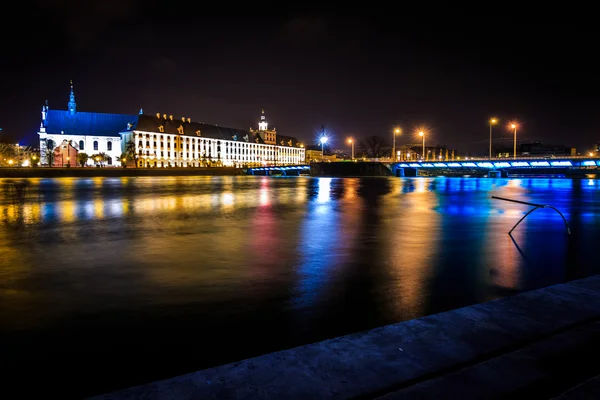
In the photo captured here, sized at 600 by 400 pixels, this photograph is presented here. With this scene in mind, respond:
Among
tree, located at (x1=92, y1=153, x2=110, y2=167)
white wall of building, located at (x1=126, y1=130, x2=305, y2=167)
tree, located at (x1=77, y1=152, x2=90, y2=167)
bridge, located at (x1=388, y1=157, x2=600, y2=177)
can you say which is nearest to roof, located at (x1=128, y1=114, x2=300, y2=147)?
white wall of building, located at (x1=126, y1=130, x2=305, y2=167)

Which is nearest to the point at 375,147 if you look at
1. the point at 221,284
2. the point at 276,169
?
the point at 276,169

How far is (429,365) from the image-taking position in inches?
137

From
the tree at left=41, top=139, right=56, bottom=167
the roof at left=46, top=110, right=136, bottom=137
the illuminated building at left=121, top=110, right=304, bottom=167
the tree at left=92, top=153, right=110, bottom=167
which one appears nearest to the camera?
the tree at left=41, top=139, right=56, bottom=167

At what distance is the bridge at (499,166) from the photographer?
7000 centimetres

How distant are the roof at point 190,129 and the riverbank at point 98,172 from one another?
41769mm

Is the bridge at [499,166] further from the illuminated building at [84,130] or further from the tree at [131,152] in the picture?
the illuminated building at [84,130]

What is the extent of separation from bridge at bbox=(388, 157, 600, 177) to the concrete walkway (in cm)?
7366

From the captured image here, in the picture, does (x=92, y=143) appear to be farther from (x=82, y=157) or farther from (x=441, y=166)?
(x=441, y=166)

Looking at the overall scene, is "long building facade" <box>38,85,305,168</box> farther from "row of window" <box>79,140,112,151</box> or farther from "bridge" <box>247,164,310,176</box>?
"bridge" <box>247,164,310,176</box>

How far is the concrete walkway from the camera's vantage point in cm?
310

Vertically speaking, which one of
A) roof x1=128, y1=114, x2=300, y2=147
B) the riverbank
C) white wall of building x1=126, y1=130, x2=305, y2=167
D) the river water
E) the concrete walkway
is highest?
roof x1=128, y1=114, x2=300, y2=147

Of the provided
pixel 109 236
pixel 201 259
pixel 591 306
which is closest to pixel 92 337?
pixel 201 259

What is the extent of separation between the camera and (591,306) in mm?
4848

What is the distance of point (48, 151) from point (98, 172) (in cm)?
4981
